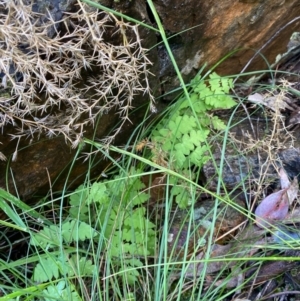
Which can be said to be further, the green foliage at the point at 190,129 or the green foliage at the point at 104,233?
the green foliage at the point at 190,129

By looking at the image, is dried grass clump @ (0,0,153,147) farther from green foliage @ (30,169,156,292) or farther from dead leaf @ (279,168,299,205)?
dead leaf @ (279,168,299,205)

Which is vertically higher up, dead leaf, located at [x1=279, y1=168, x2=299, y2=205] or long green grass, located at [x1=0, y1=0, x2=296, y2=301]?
long green grass, located at [x1=0, y1=0, x2=296, y2=301]

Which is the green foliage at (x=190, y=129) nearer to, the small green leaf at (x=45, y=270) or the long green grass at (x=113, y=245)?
the long green grass at (x=113, y=245)

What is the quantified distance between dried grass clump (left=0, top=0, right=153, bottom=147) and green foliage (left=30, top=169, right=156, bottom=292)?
34 centimetres

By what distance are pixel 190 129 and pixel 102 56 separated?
2.04 ft

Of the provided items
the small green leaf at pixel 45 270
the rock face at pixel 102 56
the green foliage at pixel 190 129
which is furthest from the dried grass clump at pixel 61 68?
the small green leaf at pixel 45 270

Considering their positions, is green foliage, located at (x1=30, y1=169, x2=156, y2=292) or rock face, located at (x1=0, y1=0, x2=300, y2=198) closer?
rock face, located at (x1=0, y1=0, x2=300, y2=198)

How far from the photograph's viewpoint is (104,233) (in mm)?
1966

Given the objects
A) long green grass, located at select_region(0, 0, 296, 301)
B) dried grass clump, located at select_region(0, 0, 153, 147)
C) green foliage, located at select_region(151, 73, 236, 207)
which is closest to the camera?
dried grass clump, located at select_region(0, 0, 153, 147)

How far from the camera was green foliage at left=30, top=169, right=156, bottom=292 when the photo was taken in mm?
1888

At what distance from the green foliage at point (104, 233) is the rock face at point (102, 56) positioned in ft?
0.62

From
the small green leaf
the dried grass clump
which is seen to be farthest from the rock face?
the small green leaf

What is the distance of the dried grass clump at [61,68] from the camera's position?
1.52 meters

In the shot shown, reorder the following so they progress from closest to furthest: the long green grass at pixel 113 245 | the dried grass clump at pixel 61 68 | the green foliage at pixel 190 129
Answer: the dried grass clump at pixel 61 68 < the long green grass at pixel 113 245 < the green foliage at pixel 190 129
